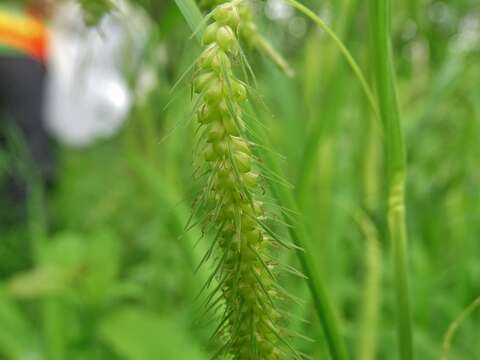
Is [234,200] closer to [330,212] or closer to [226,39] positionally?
[226,39]

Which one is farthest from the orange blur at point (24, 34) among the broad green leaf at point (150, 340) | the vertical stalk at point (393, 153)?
the vertical stalk at point (393, 153)

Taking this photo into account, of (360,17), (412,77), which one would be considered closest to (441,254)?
(412,77)

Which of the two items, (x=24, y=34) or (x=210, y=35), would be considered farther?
(x=24, y=34)

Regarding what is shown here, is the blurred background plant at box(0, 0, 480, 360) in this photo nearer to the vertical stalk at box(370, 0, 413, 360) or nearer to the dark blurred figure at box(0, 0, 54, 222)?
the vertical stalk at box(370, 0, 413, 360)

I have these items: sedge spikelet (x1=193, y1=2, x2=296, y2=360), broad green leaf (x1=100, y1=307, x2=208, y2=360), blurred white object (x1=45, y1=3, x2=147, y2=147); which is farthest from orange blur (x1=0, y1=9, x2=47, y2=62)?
sedge spikelet (x1=193, y1=2, x2=296, y2=360)

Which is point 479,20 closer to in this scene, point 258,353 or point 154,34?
point 154,34

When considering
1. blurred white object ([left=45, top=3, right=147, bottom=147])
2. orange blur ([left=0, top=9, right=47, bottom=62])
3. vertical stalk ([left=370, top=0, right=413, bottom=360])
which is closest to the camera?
vertical stalk ([left=370, top=0, right=413, bottom=360])

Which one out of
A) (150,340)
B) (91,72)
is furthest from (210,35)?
(91,72)
